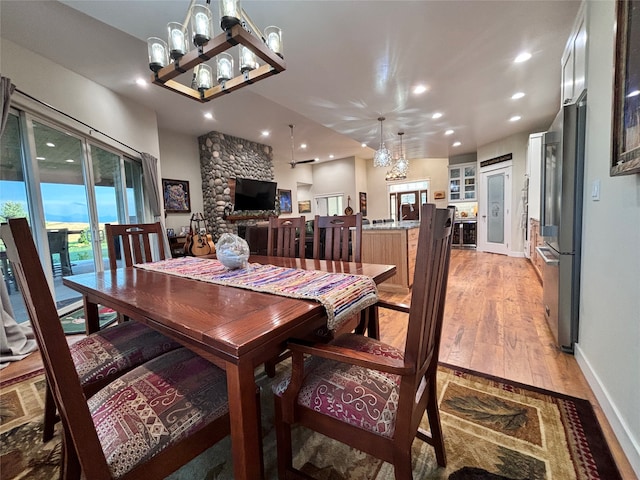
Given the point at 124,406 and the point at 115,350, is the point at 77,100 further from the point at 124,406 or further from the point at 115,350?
the point at 124,406

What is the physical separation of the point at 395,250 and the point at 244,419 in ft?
10.4

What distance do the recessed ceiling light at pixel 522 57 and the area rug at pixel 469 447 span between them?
3.05 metres

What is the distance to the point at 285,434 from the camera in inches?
39.3

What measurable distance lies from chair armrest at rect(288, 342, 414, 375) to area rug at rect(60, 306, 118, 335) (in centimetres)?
261

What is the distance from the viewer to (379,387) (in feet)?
2.90

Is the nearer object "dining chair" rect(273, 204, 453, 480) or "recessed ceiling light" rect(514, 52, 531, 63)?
"dining chair" rect(273, 204, 453, 480)

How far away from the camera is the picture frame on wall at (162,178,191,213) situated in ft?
18.6

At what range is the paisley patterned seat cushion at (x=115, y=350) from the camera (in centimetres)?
112

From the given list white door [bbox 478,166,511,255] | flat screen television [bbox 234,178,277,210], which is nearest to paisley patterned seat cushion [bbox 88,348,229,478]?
flat screen television [bbox 234,178,277,210]

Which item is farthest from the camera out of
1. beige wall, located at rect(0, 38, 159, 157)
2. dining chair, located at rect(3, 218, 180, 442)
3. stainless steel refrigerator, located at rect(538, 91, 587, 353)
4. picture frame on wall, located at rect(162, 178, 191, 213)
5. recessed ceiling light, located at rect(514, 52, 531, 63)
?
picture frame on wall, located at rect(162, 178, 191, 213)

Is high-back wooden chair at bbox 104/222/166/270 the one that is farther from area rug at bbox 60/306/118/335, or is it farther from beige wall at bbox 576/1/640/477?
beige wall at bbox 576/1/640/477

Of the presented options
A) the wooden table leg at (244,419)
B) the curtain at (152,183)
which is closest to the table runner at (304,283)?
the wooden table leg at (244,419)

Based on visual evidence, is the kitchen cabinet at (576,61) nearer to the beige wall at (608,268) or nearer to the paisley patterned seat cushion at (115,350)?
the beige wall at (608,268)

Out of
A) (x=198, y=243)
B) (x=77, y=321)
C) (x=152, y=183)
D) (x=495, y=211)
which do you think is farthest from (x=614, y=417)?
(x=495, y=211)
